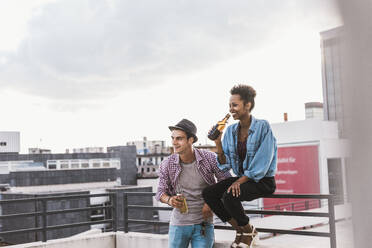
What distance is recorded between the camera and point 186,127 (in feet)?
11.4

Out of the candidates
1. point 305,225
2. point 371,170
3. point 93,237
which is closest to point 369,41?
point 371,170

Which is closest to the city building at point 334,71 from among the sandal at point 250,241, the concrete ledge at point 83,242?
the sandal at point 250,241

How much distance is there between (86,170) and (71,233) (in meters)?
16.5

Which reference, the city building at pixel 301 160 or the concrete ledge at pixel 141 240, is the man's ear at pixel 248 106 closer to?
the concrete ledge at pixel 141 240

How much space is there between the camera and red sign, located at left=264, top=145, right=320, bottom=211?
29969mm

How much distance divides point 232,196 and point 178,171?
0.68m

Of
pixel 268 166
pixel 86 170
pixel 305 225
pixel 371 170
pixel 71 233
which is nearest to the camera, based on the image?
pixel 371 170

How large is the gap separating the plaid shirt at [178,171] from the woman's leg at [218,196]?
0.85 ft

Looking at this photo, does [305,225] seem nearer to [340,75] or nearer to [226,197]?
[226,197]

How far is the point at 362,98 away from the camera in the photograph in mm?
594

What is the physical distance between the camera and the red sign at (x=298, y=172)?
98.3 feet

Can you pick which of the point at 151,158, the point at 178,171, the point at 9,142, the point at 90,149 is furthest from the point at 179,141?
the point at 90,149

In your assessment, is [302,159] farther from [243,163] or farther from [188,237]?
[243,163]

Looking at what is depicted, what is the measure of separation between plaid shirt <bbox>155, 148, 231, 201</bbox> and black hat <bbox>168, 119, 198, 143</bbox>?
181mm
